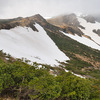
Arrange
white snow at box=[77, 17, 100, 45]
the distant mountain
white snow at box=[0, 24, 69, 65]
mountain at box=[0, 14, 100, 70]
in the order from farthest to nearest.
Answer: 1. white snow at box=[77, 17, 100, 45]
2. the distant mountain
3. mountain at box=[0, 14, 100, 70]
4. white snow at box=[0, 24, 69, 65]

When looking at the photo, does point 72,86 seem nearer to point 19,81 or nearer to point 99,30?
point 19,81

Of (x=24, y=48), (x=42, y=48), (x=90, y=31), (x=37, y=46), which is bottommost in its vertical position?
(x=24, y=48)

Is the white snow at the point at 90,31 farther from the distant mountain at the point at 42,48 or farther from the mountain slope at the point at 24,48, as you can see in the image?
the mountain slope at the point at 24,48

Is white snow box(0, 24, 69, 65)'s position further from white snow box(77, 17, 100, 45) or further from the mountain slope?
white snow box(77, 17, 100, 45)

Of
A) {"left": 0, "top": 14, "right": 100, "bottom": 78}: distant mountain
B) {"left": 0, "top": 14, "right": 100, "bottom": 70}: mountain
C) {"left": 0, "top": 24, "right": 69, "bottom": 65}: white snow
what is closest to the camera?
{"left": 0, "top": 24, "right": 69, "bottom": 65}: white snow

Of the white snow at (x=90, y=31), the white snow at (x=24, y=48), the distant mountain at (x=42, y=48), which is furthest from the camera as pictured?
the white snow at (x=90, y=31)

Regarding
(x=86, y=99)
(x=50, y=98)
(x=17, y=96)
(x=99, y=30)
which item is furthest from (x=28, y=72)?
(x=99, y=30)

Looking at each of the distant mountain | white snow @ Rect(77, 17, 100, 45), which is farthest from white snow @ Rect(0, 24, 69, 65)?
white snow @ Rect(77, 17, 100, 45)

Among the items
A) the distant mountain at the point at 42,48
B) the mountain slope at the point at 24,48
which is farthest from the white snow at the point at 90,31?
the mountain slope at the point at 24,48

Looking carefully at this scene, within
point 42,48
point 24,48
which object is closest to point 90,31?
point 42,48

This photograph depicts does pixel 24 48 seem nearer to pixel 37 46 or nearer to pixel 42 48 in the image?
pixel 37 46

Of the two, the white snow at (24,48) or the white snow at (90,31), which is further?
the white snow at (90,31)

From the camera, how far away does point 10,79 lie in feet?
18.0

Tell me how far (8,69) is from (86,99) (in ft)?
15.0
